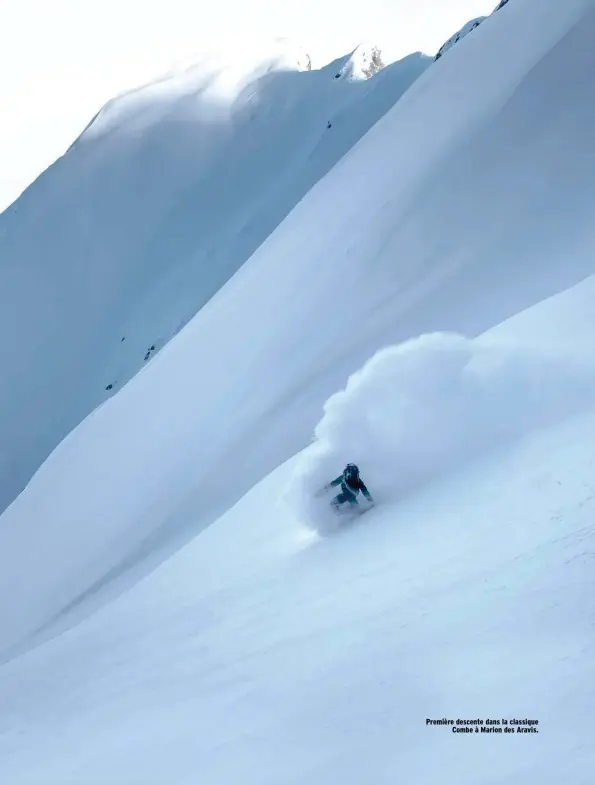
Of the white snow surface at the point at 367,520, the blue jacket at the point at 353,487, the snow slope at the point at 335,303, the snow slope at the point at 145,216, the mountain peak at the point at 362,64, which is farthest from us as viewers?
the mountain peak at the point at 362,64

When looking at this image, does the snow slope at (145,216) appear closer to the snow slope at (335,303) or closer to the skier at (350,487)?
the snow slope at (335,303)

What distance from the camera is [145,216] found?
68.5m

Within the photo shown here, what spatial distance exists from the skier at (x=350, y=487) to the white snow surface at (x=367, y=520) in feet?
0.90

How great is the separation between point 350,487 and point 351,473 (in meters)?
0.14

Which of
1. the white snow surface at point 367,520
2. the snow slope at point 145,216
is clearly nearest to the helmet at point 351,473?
the white snow surface at point 367,520

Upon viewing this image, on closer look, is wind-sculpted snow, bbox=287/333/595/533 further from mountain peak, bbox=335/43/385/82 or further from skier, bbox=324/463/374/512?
mountain peak, bbox=335/43/385/82

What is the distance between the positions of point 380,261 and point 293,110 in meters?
55.5

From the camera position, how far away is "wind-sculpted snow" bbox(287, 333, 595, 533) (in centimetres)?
887

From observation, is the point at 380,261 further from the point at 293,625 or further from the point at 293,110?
the point at 293,110

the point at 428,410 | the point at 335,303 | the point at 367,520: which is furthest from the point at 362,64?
the point at 367,520

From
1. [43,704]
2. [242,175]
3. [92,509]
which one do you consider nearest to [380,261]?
[92,509]

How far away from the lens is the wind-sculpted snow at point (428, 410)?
887 cm

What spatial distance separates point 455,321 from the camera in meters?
15.7

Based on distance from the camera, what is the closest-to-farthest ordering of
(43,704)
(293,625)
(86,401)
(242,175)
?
(293,625) → (43,704) → (86,401) → (242,175)
